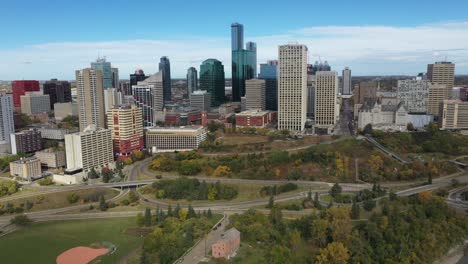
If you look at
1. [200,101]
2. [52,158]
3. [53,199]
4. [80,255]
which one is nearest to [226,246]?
[80,255]

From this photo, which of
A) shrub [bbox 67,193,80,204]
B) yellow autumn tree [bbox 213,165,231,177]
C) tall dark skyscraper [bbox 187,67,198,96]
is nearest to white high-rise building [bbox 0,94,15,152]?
shrub [bbox 67,193,80,204]

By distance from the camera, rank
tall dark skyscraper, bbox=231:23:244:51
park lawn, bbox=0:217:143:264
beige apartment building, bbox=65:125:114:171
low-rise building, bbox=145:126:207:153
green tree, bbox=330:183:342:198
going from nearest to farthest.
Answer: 1. park lawn, bbox=0:217:143:264
2. green tree, bbox=330:183:342:198
3. beige apartment building, bbox=65:125:114:171
4. low-rise building, bbox=145:126:207:153
5. tall dark skyscraper, bbox=231:23:244:51

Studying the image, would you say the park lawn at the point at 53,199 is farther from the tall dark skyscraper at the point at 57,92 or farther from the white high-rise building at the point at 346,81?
the white high-rise building at the point at 346,81

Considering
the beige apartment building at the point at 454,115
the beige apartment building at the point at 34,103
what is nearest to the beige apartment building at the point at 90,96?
the beige apartment building at the point at 34,103

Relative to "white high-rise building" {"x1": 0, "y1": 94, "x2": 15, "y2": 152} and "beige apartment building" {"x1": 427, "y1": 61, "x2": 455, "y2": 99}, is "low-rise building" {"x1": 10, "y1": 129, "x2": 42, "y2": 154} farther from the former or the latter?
"beige apartment building" {"x1": 427, "y1": 61, "x2": 455, "y2": 99}

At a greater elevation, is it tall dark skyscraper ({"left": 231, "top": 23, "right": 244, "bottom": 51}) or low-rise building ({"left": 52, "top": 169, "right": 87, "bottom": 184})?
tall dark skyscraper ({"left": 231, "top": 23, "right": 244, "bottom": 51})

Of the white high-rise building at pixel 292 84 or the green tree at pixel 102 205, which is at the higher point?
the white high-rise building at pixel 292 84

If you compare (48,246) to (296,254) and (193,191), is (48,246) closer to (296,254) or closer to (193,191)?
(193,191)
